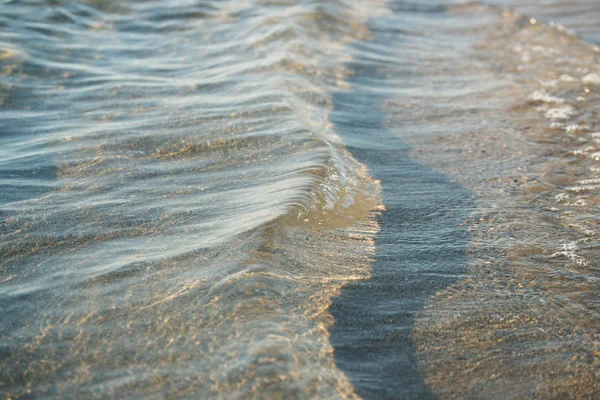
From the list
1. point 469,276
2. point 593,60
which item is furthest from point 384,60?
point 469,276

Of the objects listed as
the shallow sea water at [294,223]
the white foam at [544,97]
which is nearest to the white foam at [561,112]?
the shallow sea water at [294,223]

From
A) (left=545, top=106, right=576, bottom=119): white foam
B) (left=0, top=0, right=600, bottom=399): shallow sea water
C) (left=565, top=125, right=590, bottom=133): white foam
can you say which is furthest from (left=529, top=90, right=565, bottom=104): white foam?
(left=565, top=125, right=590, bottom=133): white foam

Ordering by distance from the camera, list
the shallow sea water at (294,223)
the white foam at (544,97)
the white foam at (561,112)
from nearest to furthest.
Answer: the shallow sea water at (294,223) < the white foam at (561,112) < the white foam at (544,97)

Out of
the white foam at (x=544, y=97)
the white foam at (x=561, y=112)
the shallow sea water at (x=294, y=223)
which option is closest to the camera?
the shallow sea water at (x=294, y=223)

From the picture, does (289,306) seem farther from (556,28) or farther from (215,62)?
(556,28)

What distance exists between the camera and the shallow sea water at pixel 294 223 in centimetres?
225

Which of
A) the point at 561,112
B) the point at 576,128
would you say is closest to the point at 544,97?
the point at 561,112

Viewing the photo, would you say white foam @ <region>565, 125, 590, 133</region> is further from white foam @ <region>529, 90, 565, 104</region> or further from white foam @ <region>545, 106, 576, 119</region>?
white foam @ <region>529, 90, 565, 104</region>

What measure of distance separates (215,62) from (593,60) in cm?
392

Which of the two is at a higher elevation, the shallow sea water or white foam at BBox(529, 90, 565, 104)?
white foam at BBox(529, 90, 565, 104)

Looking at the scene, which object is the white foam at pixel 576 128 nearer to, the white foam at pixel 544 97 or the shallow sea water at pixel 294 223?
the shallow sea water at pixel 294 223

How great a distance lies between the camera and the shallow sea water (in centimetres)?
225

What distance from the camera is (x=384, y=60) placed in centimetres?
647

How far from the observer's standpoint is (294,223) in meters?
3.15
